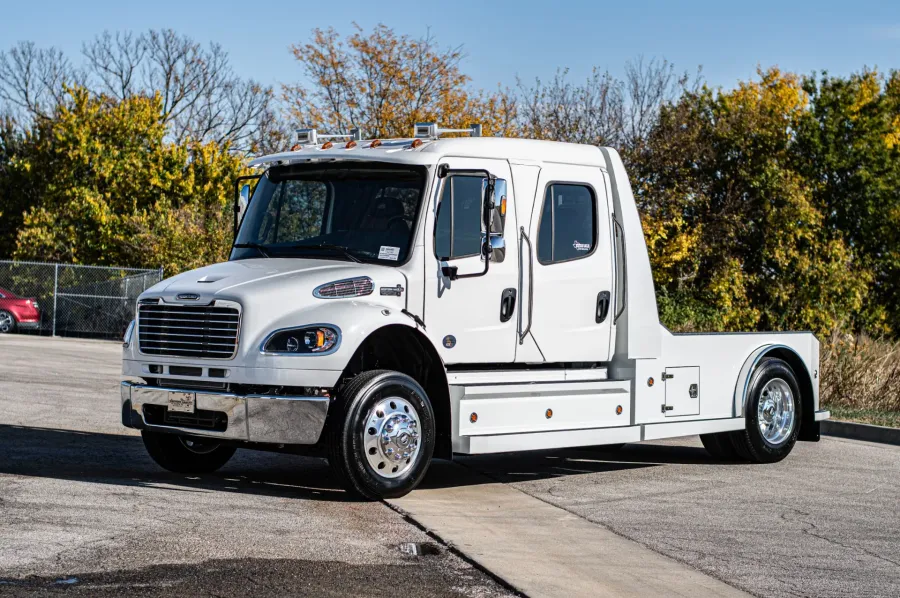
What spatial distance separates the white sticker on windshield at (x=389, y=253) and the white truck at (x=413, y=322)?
1cm

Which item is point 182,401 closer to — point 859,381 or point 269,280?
point 269,280

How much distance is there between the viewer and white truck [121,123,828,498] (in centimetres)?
873

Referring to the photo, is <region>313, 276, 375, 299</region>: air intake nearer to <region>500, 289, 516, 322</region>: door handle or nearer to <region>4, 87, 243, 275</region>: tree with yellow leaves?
<region>500, 289, 516, 322</region>: door handle

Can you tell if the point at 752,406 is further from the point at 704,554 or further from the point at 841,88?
the point at 841,88

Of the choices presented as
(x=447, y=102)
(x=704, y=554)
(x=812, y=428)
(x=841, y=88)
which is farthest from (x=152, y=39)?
(x=704, y=554)

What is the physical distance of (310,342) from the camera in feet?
28.5

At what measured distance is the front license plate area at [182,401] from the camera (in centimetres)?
893

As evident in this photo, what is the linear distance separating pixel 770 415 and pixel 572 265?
3.31 m

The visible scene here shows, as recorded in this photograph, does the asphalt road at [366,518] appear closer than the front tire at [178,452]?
Yes

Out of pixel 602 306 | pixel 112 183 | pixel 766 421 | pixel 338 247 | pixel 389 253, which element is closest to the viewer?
pixel 389 253

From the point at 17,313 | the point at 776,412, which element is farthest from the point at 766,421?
the point at 17,313

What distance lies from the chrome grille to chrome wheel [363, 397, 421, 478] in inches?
45.1

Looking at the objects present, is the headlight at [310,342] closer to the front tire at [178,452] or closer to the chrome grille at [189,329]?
the chrome grille at [189,329]

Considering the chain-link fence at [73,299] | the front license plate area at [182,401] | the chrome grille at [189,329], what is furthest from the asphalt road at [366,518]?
the chain-link fence at [73,299]
